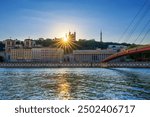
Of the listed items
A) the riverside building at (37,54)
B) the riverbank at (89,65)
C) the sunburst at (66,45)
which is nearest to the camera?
the riverbank at (89,65)

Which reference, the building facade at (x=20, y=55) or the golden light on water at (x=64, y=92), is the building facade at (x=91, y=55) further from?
the golden light on water at (x=64, y=92)

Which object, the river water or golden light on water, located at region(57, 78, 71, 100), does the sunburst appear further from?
golden light on water, located at region(57, 78, 71, 100)

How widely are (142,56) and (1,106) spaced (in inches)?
1964

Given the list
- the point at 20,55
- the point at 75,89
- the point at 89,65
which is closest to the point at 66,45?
the point at 20,55

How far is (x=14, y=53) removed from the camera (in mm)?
61281

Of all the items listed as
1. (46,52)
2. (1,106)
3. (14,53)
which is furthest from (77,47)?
(1,106)

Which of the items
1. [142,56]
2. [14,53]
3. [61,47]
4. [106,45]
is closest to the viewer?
[142,56]

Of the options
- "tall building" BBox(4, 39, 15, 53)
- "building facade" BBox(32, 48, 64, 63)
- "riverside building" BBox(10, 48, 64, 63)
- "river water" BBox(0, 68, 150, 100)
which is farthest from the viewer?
"building facade" BBox(32, 48, 64, 63)

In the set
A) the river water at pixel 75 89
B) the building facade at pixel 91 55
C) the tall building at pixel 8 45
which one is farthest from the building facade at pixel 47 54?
the river water at pixel 75 89

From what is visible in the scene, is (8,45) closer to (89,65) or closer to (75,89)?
(89,65)

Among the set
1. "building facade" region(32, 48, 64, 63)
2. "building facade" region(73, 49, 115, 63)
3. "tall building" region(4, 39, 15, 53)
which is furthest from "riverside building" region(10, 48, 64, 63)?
"building facade" region(73, 49, 115, 63)

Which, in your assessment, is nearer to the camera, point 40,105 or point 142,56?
point 40,105

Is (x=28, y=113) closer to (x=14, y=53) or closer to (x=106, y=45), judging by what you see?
(x=14, y=53)

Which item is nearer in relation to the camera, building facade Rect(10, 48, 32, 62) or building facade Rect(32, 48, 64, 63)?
building facade Rect(10, 48, 32, 62)
